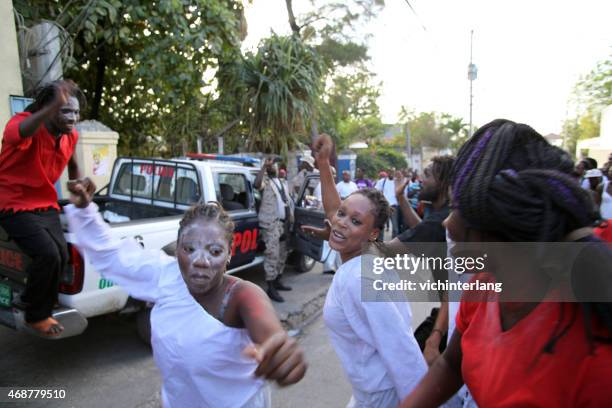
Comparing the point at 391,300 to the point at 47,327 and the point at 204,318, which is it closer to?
the point at 204,318

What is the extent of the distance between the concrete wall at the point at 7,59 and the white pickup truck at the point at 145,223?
1803 mm

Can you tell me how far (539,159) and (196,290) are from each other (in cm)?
122

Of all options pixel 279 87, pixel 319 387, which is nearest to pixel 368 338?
pixel 319 387

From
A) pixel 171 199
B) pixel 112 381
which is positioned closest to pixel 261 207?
pixel 171 199

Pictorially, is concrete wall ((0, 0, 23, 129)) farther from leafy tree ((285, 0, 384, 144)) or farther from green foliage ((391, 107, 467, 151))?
green foliage ((391, 107, 467, 151))

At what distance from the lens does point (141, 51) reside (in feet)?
25.6

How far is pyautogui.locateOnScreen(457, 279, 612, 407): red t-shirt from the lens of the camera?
0.91 m

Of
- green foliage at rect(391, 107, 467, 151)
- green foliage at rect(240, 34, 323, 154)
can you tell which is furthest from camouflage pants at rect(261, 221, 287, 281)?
green foliage at rect(391, 107, 467, 151)

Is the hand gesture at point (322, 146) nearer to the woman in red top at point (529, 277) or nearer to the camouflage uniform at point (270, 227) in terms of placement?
the woman in red top at point (529, 277)

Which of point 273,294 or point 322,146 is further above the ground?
point 322,146

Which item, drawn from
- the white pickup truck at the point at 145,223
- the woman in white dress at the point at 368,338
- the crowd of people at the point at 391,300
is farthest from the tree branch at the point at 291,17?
the woman in white dress at the point at 368,338

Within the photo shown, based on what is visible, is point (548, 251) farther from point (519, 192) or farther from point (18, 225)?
point (18, 225)

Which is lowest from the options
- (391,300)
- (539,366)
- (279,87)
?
(391,300)

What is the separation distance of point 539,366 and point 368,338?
2.77ft
